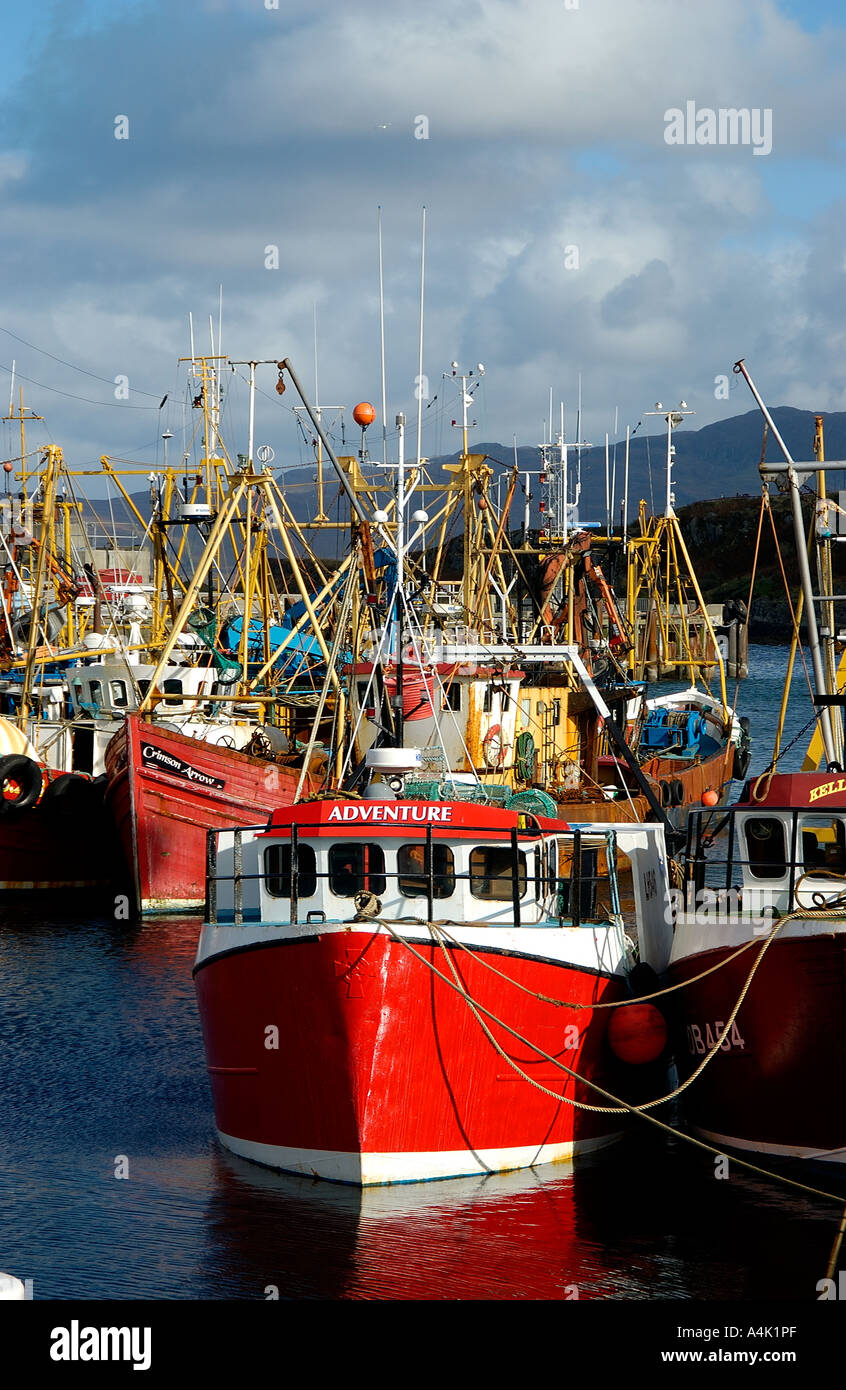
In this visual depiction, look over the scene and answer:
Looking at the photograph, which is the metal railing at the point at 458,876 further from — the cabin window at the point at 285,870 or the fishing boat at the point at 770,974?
the fishing boat at the point at 770,974

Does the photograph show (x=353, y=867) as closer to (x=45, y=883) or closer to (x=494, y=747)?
(x=494, y=747)

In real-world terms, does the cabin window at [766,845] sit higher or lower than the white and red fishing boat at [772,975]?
higher

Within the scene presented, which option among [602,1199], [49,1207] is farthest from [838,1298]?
[49,1207]

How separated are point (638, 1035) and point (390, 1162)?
3891mm

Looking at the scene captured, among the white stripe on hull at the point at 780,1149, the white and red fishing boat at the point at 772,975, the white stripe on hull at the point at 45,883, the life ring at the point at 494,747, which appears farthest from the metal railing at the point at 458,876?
the white stripe on hull at the point at 45,883

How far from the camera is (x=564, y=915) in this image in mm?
20031

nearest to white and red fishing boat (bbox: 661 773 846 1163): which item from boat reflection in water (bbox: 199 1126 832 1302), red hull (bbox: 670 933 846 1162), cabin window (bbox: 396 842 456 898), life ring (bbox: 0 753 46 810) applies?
red hull (bbox: 670 933 846 1162)

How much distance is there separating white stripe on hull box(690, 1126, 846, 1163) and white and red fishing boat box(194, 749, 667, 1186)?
1454 millimetres

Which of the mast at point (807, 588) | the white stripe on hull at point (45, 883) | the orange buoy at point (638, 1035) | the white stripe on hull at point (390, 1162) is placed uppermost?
the mast at point (807, 588)

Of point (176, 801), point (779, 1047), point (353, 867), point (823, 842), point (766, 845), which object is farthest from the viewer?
point (176, 801)

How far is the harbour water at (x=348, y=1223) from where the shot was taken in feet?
51.9

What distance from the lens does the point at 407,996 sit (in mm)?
17156

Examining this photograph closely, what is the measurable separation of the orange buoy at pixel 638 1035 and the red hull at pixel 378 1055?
3.02 feet

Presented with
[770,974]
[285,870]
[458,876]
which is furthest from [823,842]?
[285,870]
